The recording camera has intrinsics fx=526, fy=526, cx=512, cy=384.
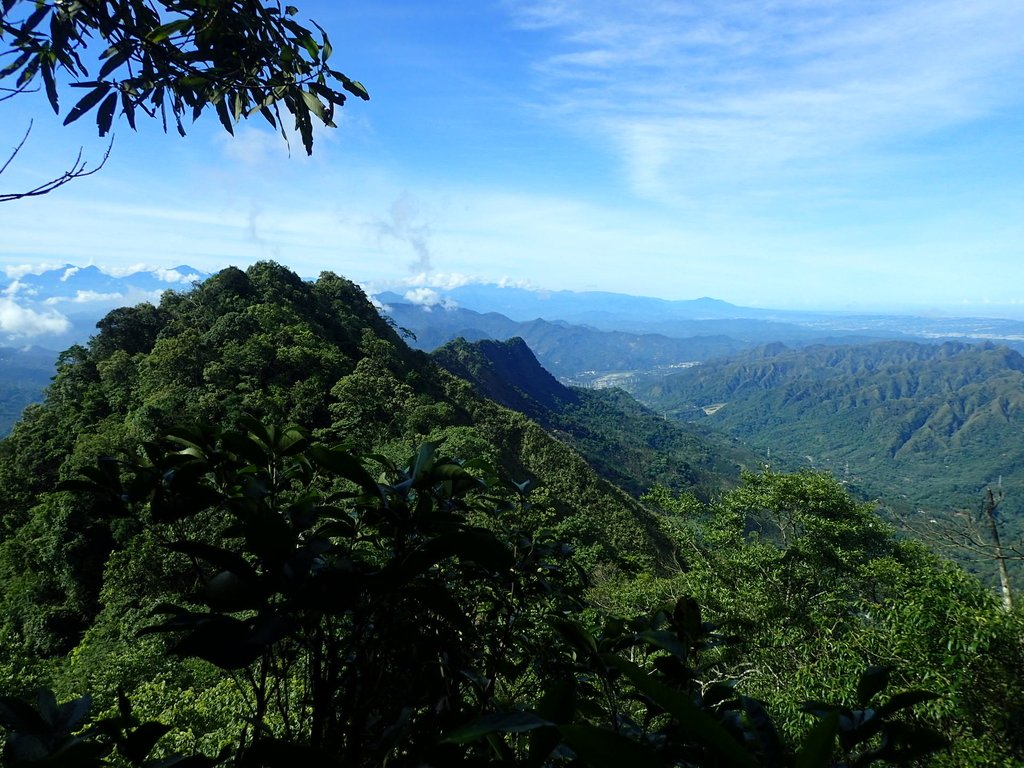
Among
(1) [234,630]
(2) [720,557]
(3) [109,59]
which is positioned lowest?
(2) [720,557]

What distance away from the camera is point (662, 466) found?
90.8 meters

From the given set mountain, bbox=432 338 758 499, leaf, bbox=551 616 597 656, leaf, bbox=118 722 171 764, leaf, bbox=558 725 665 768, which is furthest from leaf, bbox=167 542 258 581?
mountain, bbox=432 338 758 499

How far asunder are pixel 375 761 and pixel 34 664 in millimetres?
13654

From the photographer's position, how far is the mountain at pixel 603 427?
8350cm

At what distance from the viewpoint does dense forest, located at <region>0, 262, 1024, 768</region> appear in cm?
91

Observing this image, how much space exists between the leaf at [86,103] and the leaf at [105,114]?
0.03m

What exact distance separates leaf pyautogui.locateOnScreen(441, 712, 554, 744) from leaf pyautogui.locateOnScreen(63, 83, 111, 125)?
8.21 feet

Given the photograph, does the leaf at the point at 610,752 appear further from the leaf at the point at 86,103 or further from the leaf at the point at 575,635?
the leaf at the point at 86,103

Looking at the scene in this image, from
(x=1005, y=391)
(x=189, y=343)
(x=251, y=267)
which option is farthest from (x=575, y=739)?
(x=1005, y=391)

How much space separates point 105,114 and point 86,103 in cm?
6

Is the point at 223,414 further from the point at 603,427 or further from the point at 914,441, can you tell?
the point at 914,441

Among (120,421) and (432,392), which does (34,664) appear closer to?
(120,421)

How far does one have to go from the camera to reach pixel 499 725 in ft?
2.20

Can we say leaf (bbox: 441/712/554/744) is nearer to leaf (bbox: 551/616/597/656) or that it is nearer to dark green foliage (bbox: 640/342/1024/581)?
leaf (bbox: 551/616/597/656)
